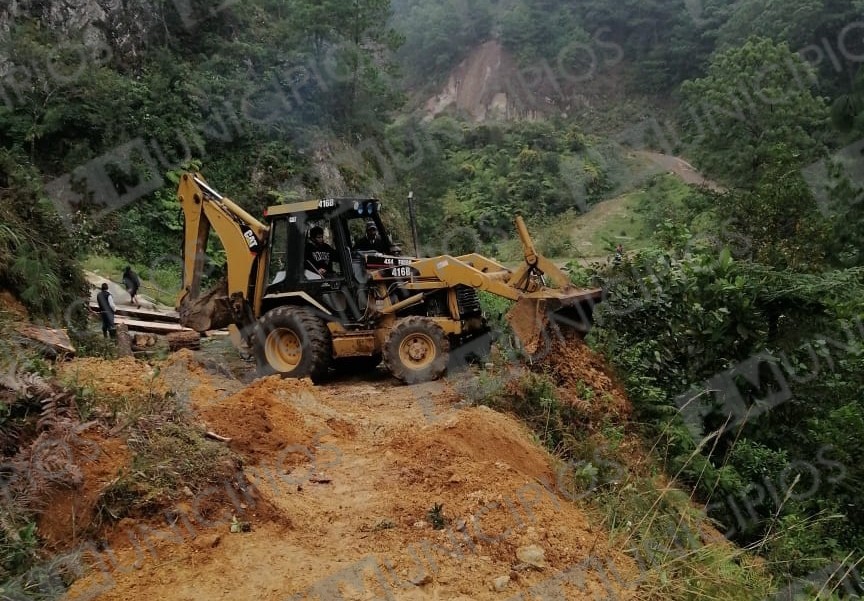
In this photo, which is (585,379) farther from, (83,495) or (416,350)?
(83,495)

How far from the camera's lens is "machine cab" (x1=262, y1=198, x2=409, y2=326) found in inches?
349

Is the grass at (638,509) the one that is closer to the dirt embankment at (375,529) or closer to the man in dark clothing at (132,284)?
the dirt embankment at (375,529)

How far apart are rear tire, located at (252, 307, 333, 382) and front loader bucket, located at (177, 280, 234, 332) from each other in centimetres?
81

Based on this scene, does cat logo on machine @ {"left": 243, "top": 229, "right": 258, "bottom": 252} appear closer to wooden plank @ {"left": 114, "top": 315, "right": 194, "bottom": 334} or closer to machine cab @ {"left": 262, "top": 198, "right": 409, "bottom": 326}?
machine cab @ {"left": 262, "top": 198, "right": 409, "bottom": 326}

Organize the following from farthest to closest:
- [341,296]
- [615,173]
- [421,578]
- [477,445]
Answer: [615,173]
[341,296]
[477,445]
[421,578]

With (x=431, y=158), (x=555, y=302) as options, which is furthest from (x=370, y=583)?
(x=431, y=158)

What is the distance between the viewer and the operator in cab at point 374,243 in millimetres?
9422

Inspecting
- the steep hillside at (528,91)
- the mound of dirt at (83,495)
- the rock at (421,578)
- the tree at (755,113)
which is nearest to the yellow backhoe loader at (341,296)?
the mound of dirt at (83,495)

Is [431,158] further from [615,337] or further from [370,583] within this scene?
[370,583]

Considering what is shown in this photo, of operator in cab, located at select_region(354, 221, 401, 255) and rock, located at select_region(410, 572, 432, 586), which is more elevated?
operator in cab, located at select_region(354, 221, 401, 255)

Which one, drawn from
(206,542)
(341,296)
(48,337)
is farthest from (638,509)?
(48,337)

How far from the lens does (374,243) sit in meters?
9.50

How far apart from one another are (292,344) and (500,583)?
5.80 m

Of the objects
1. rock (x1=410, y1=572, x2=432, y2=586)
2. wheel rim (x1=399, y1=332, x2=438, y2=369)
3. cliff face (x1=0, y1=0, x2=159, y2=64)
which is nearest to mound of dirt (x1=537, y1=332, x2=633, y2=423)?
wheel rim (x1=399, y1=332, x2=438, y2=369)
